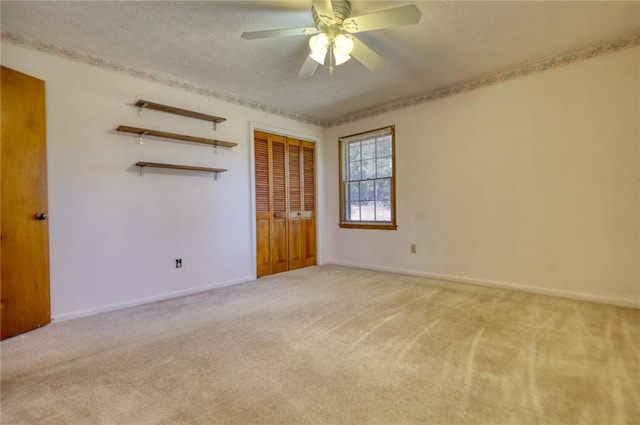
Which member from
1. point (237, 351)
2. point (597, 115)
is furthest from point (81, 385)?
point (597, 115)

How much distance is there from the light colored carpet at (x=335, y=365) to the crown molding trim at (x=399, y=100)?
7.91 ft

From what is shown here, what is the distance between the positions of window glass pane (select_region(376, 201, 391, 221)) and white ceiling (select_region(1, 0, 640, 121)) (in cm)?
173

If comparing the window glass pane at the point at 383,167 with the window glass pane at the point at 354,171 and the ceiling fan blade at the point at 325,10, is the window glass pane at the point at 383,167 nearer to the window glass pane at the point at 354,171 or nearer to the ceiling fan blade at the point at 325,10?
the window glass pane at the point at 354,171

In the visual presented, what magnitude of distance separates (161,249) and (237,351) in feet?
6.06

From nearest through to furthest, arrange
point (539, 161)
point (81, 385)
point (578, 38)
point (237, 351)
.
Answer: point (81, 385) < point (237, 351) < point (578, 38) < point (539, 161)

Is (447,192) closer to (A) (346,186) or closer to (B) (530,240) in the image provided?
(B) (530,240)

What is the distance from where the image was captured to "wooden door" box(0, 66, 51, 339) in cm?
236

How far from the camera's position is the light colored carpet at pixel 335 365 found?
145 cm

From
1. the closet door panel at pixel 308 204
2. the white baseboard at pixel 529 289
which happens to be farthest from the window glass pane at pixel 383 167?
the white baseboard at pixel 529 289

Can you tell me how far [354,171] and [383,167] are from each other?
557 millimetres

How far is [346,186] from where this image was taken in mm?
5074

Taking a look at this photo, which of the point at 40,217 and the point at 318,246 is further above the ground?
the point at 40,217

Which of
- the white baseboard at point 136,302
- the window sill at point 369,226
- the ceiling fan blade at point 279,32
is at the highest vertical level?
the ceiling fan blade at point 279,32

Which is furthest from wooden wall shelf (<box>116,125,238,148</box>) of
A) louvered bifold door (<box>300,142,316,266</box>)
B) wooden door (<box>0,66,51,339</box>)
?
louvered bifold door (<box>300,142,316,266</box>)
